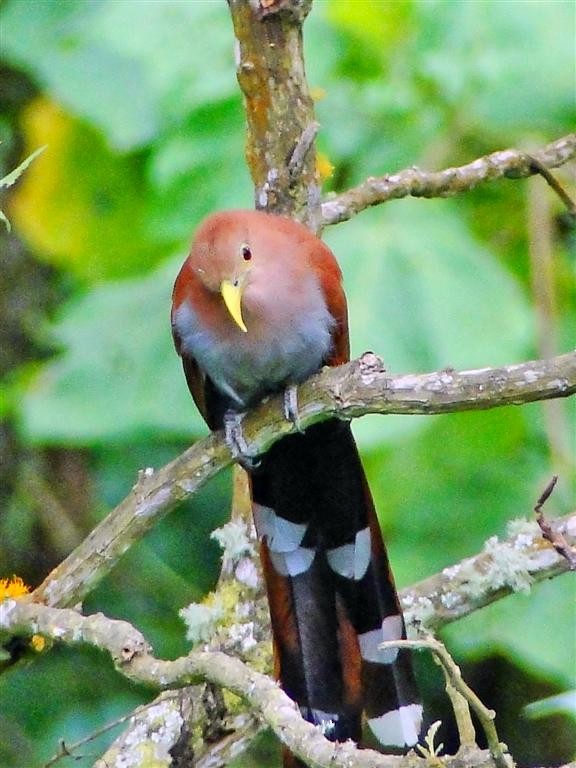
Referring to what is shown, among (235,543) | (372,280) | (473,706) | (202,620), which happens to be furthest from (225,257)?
(473,706)

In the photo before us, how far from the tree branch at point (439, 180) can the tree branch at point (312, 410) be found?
0.41 meters

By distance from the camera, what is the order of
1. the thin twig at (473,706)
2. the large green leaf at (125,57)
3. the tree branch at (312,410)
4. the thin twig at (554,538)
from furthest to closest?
the large green leaf at (125,57)
the thin twig at (554,538)
the tree branch at (312,410)
the thin twig at (473,706)

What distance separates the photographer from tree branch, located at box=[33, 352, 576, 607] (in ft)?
5.89

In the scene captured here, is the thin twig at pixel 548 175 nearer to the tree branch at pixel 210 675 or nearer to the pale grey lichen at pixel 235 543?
the pale grey lichen at pixel 235 543

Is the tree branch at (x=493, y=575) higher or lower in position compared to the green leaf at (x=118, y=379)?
lower

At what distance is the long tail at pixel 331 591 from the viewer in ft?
7.98

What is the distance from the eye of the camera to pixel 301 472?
262 cm

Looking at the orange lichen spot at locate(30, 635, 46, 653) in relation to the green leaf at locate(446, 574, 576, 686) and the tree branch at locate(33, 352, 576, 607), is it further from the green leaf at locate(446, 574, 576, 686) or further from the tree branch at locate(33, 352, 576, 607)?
the green leaf at locate(446, 574, 576, 686)

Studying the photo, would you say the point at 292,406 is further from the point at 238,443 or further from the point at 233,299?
the point at 233,299

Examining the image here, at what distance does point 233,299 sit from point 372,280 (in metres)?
0.81

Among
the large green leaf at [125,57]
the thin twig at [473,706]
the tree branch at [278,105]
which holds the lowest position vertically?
the thin twig at [473,706]

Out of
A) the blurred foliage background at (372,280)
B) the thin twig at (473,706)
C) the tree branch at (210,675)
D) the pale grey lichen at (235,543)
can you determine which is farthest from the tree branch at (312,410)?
the blurred foliage background at (372,280)

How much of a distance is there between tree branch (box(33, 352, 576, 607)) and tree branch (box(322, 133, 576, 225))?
0.41 m

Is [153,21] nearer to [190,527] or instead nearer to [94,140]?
[94,140]
